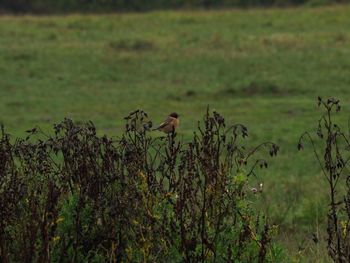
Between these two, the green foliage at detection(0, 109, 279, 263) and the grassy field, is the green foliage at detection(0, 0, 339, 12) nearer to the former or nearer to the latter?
the grassy field

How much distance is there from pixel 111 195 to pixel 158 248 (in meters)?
0.36

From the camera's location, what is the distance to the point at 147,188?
5.05 metres

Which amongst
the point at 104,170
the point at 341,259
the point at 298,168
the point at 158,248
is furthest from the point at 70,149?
the point at 298,168

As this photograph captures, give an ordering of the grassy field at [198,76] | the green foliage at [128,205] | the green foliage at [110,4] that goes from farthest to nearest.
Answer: the green foliage at [110,4], the grassy field at [198,76], the green foliage at [128,205]

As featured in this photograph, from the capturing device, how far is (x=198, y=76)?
20500mm

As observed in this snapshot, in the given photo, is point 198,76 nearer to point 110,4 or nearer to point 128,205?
point 128,205

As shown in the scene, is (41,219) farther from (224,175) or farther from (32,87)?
(32,87)

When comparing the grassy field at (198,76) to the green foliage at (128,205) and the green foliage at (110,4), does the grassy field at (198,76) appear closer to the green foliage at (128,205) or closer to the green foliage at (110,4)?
the green foliage at (128,205)

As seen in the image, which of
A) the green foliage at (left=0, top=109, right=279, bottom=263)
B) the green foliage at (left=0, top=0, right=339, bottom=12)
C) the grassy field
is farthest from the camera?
the green foliage at (left=0, top=0, right=339, bottom=12)

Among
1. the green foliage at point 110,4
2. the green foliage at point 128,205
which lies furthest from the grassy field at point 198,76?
the green foliage at point 110,4

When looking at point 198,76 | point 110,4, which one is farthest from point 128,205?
point 110,4

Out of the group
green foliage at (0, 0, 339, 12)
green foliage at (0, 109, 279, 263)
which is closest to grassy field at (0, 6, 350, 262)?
green foliage at (0, 109, 279, 263)

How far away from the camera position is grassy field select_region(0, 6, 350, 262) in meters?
13.3

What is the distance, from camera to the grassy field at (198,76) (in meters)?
13.3
